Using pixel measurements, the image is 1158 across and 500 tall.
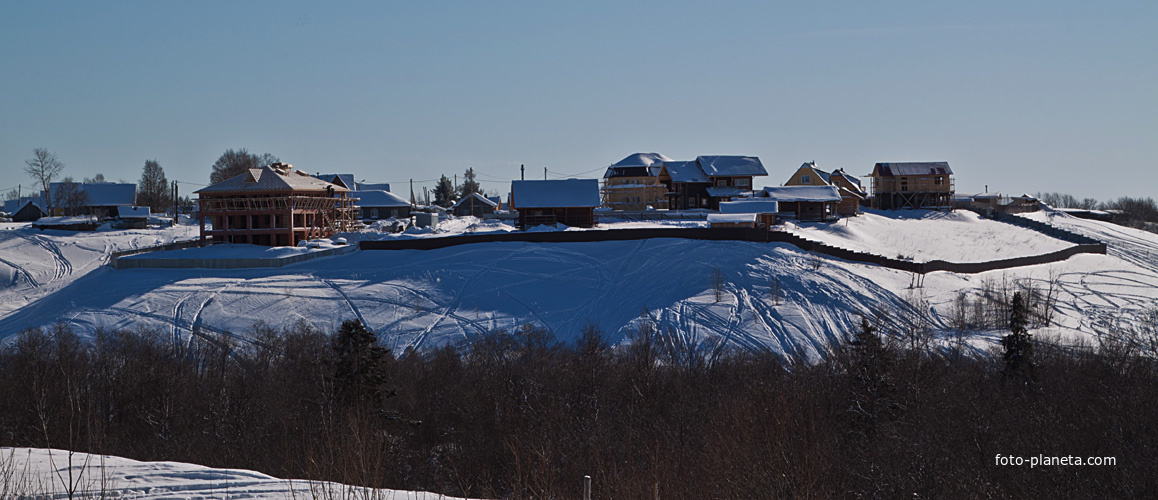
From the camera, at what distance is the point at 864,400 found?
23094mm

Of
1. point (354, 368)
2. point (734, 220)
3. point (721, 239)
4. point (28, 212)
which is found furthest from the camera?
point (28, 212)

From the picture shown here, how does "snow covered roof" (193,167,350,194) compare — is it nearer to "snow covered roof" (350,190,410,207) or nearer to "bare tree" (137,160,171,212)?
"snow covered roof" (350,190,410,207)

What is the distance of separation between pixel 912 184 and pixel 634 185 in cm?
2664

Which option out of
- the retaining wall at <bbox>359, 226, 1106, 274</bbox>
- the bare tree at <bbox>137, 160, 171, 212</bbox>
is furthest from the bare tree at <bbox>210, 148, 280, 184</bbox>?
the retaining wall at <bbox>359, 226, 1106, 274</bbox>

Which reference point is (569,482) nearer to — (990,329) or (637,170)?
(990,329)

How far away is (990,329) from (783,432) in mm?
25798

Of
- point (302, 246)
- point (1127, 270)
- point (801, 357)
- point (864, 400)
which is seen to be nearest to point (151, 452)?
point (864, 400)

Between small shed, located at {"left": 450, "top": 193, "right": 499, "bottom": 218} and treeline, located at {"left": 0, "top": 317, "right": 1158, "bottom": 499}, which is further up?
small shed, located at {"left": 450, "top": 193, "right": 499, "bottom": 218}

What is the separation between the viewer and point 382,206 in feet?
291

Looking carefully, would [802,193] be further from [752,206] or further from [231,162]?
[231,162]

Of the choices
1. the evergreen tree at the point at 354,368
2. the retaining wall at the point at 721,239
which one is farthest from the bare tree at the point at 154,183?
the evergreen tree at the point at 354,368

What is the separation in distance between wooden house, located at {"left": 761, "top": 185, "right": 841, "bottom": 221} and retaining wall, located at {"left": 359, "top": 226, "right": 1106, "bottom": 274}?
14.5 metres

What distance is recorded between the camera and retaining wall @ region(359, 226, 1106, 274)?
49188 mm

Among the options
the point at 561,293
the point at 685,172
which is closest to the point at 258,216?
the point at 561,293
